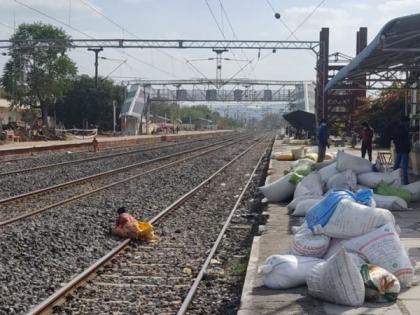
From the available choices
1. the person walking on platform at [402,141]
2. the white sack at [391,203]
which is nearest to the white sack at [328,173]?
the person walking on platform at [402,141]

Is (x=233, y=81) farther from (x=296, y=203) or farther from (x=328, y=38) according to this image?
(x=296, y=203)

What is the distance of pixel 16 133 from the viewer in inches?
2032

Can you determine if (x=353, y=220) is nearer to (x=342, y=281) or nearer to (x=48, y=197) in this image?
(x=342, y=281)

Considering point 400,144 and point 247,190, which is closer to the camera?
point 400,144

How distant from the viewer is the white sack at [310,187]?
13227 mm

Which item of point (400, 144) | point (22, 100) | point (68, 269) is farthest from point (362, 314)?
point (22, 100)

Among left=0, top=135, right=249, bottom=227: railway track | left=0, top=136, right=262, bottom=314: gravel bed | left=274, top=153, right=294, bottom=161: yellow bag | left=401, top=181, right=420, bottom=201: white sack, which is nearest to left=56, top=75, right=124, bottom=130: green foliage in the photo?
left=274, top=153, right=294, bottom=161: yellow bag

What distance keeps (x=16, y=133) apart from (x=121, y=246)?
4325 cm

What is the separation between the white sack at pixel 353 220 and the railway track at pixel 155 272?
62.5 inches

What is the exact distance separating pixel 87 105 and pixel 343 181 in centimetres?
7095

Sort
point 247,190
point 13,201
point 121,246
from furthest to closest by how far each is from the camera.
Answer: point 247,190
point 13,201
point 121,246

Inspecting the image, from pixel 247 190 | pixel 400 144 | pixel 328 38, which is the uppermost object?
pixel 328 38

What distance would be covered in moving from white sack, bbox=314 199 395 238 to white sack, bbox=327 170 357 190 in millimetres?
6367

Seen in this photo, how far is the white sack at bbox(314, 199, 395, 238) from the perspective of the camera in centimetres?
728
